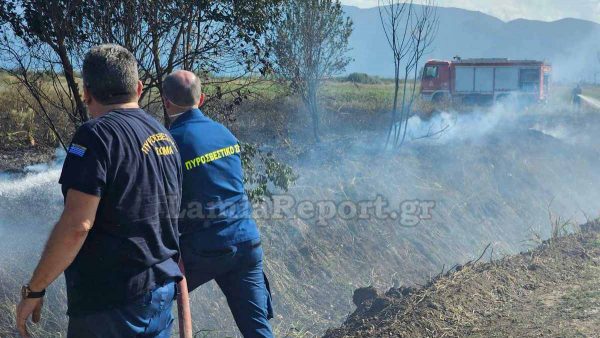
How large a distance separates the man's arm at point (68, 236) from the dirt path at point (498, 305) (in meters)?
3.20

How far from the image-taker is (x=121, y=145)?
9.21ft

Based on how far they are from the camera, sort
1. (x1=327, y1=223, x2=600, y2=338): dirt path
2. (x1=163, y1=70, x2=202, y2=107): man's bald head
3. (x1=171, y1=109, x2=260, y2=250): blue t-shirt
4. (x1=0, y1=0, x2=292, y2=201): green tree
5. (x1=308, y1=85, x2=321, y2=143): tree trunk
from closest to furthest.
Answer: (x1=171, y1=109, x2=260, y2=250): blue t-shirt, (x1=163, y1=70, x2=202, y2=107): man's bald head, (x1=0, y1=0, x2=292, y2=201): green tree, (x1=327, y1=223, x2=600, y2=338): dirt path, (x1=308, y1=85, x2=321, y2=143): tree trunk

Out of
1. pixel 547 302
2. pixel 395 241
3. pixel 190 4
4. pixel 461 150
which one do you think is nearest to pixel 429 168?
pixel 461 150

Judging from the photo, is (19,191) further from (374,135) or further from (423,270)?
(374,135)

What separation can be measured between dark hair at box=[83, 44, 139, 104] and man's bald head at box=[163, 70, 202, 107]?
1.01 meters

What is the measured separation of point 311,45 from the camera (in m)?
13.3

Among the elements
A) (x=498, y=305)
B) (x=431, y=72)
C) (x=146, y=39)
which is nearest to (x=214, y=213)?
(x=146, y=39)

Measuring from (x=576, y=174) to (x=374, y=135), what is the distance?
5405mm

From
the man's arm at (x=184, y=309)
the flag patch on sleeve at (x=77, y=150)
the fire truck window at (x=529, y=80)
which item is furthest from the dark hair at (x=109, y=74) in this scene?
the fire truck window at (x=529, y=80)

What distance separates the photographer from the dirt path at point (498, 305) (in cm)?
552

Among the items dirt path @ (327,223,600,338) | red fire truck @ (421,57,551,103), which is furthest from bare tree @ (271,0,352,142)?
red fire truck @ (421,57,551,103)

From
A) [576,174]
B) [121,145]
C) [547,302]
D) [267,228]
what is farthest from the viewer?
[576,174]

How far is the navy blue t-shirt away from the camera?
8.94 feet

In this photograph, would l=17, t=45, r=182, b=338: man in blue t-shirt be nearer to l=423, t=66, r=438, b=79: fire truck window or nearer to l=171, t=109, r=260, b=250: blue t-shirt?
l=171, t=109, r=260, b=250: blue t-shirt
